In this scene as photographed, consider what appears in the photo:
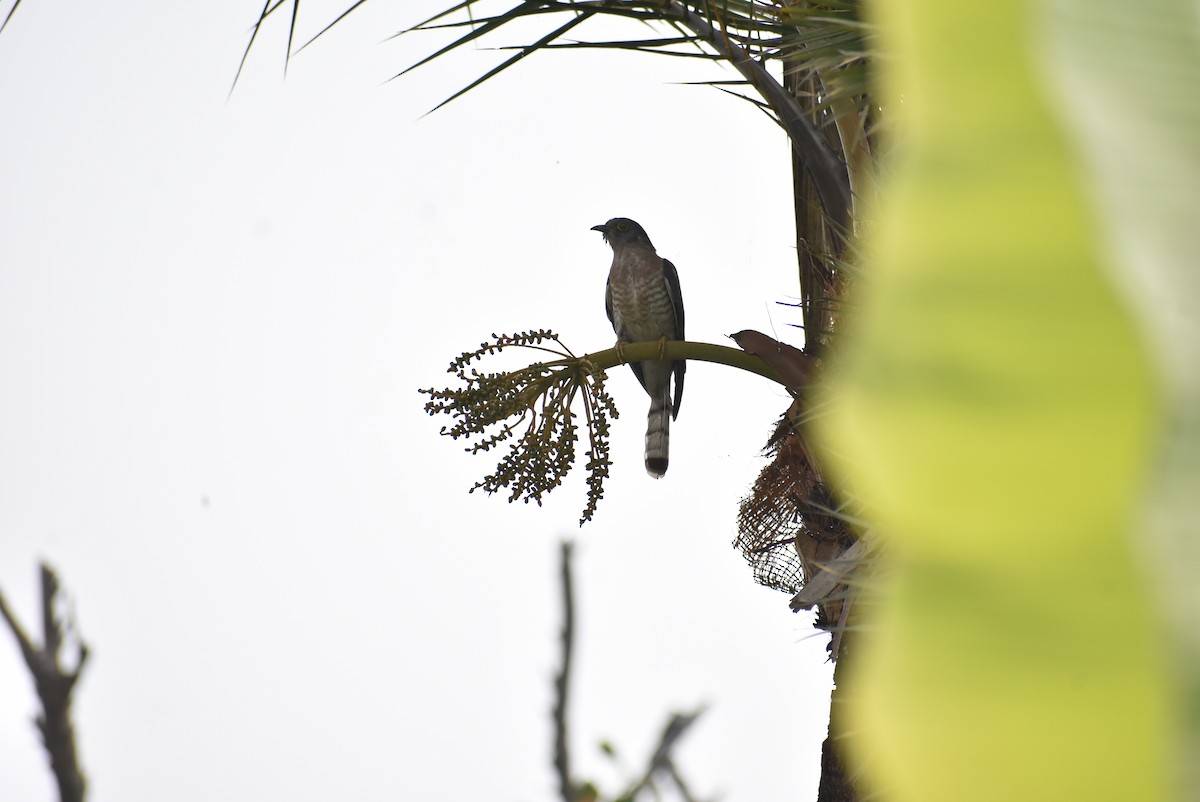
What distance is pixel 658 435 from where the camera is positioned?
421 centimetres

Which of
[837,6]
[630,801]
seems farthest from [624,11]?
[630,801]

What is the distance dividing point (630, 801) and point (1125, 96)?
487 millimetres

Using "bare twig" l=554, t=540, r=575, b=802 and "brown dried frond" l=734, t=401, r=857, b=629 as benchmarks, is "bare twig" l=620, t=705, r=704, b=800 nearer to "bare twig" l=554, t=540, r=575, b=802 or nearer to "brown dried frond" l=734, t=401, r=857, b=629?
"bare twig" l=554, t=540, r=575, b=802

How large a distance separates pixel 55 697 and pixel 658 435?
390 cm

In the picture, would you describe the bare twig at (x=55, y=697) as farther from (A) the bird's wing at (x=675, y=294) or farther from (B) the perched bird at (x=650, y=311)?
(A) the bird's wing at (x=675, y=294)

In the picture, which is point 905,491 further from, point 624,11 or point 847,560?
point 624,11

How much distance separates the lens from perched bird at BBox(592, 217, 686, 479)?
4336 mm

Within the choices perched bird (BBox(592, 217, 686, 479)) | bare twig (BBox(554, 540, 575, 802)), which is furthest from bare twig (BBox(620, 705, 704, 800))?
perched bird (BBox(592, 217, 686, 479))

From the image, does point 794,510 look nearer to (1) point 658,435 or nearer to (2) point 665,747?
(1) point 658,435

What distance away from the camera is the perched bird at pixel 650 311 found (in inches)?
171

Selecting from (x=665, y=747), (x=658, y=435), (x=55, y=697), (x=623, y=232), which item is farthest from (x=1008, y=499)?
(x=623, y=232)

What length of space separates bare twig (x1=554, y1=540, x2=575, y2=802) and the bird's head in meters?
4.73

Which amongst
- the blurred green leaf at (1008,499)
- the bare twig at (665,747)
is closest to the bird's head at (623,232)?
the bare twig at (665,747)

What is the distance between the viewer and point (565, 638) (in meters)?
0.51
